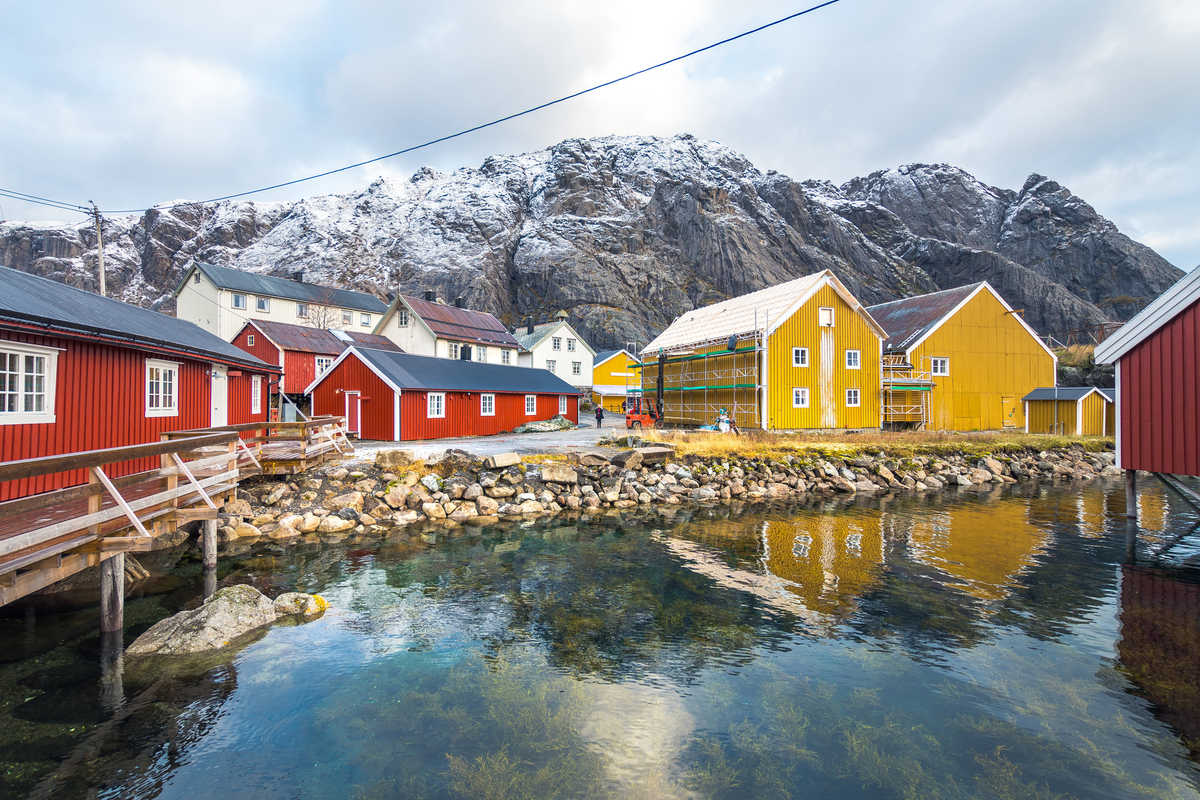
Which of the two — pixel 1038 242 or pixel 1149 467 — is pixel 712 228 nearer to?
pixel 1038 242

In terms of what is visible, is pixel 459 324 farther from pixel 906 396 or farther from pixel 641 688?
pixel 641 688

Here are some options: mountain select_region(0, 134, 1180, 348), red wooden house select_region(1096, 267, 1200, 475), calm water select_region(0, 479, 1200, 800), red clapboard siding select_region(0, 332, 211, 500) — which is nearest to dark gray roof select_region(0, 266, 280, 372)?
red clapboard siding select_region(0, 332, 211, 500)

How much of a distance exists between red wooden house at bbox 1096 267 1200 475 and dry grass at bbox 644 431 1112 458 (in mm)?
11172

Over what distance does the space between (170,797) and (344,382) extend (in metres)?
23.7

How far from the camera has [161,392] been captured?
14.2 meters

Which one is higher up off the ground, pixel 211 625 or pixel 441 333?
pixel 441 333

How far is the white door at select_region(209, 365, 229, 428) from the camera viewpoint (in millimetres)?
17562

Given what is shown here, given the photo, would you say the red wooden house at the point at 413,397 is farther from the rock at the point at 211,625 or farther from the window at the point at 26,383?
the rock at the point at 211,625

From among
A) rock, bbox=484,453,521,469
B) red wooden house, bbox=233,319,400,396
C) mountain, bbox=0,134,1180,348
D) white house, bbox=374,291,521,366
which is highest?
mountain, bbox=0,134,1180,348

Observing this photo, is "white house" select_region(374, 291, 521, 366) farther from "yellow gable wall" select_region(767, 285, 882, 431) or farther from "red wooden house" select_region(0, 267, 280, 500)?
"red wooden house" select_region(0, 267, 280, 500)

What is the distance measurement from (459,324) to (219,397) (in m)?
32.1

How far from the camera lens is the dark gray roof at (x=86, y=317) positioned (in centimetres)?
1002

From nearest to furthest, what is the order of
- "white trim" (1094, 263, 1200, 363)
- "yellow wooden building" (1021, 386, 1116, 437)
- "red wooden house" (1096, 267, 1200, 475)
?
"white trim" (1094, 263, 1200, 363), "red wooden house" (1096, 267, 1200, 475), "yellow wooden building" (1021, 386, 1116, 437)

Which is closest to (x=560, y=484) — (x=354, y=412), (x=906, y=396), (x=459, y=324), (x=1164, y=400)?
(x=354, y=412)
